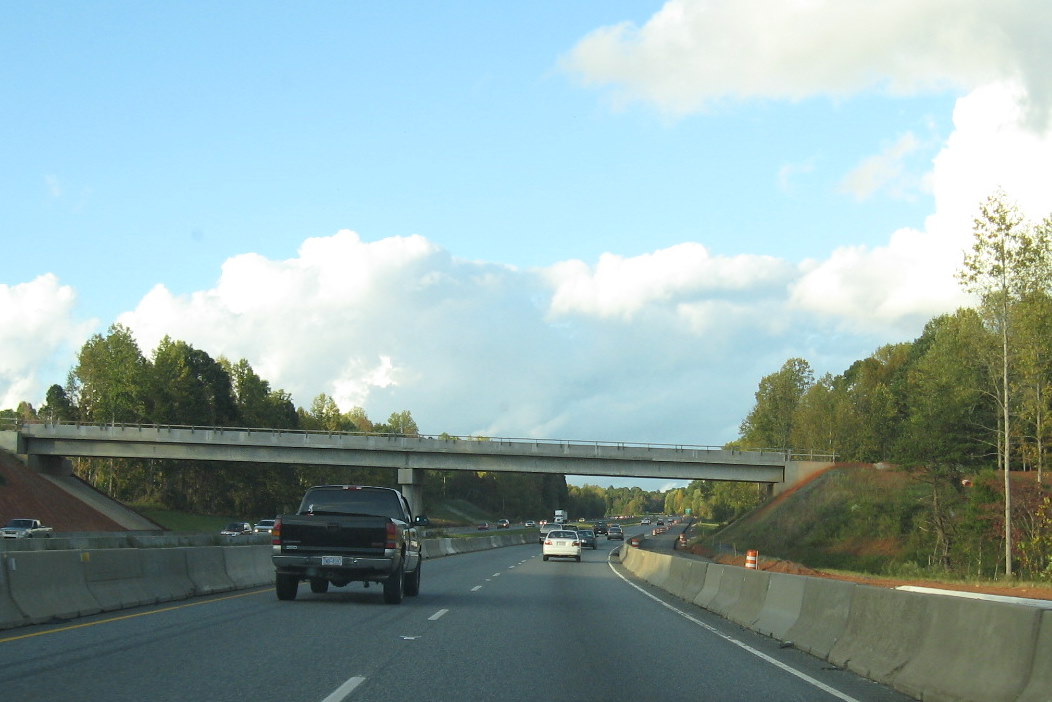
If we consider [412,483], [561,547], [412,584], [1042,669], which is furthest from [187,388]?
[1042,669]

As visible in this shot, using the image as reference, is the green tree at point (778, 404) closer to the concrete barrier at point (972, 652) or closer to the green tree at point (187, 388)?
the green tree at point (187, 388)

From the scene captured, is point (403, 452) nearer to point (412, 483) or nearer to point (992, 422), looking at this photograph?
point (412, 483)

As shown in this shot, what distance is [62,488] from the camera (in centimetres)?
7744

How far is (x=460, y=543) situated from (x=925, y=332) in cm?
9328

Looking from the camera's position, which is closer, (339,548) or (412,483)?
(339,548)

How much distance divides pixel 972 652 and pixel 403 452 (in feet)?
224

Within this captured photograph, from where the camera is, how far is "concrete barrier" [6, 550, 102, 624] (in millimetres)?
13938

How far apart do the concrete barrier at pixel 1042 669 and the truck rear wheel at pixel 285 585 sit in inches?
547

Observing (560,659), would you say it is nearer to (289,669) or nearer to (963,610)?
(289,669)

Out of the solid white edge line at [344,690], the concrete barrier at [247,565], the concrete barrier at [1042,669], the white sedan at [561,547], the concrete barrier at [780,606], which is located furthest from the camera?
the white sedan at [561,547]

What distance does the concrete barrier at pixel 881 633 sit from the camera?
10.1 m

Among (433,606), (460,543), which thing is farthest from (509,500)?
(433,606)

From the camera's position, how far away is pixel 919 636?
32.7 ft

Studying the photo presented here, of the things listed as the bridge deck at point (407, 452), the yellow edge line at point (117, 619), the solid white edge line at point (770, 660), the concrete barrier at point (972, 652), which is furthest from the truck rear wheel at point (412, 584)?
the bridge deck at point (407, 452)
